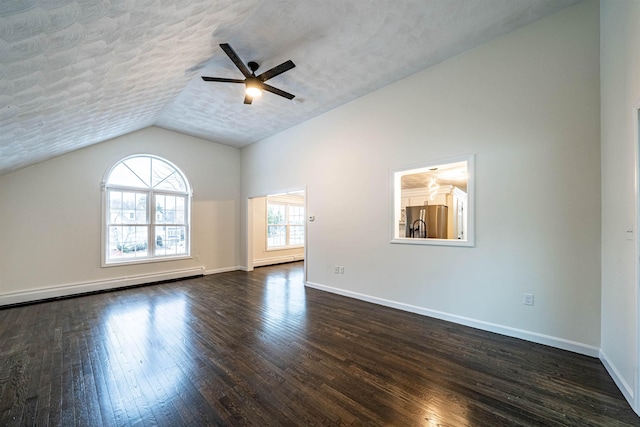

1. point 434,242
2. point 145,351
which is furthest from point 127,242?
point 434,242

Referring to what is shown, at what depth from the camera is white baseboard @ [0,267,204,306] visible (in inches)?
165

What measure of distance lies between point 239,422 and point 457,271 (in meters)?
2.92

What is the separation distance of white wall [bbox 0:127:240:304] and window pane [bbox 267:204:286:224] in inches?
85.8

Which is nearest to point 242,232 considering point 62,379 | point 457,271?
point 62,379

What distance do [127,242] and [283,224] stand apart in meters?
4.36

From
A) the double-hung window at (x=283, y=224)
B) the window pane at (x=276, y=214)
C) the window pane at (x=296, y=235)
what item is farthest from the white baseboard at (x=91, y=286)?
the window pane at (x=296, y=235)

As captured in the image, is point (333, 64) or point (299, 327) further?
point (333, 64)

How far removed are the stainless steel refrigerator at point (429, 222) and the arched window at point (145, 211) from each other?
5.41 m

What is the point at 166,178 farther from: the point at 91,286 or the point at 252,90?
the point at 252,90

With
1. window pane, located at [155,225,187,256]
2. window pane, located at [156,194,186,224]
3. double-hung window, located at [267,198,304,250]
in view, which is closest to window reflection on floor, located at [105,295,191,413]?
window pane, located at [155,225,187,256]

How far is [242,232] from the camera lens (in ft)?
23.6

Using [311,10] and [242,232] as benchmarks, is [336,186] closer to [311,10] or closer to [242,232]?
[311,10]

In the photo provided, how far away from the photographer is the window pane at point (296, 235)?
888cm

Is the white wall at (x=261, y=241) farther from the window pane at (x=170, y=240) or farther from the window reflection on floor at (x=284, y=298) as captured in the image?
the window pane at (x=170, y=240)
